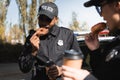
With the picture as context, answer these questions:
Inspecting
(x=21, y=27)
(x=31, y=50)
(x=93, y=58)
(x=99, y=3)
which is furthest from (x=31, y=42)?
(x=21, y=27)

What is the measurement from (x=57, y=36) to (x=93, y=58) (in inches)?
82.5

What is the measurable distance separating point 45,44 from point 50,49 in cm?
7

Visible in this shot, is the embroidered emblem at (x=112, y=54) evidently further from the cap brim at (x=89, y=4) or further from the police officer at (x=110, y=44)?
the cap brim at (x=89, y=4)

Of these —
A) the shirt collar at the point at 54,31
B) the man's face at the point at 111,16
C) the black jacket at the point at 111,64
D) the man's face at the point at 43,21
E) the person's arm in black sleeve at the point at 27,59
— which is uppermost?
the man's face at the point at 111,16

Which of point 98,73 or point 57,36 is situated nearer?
point 98,73

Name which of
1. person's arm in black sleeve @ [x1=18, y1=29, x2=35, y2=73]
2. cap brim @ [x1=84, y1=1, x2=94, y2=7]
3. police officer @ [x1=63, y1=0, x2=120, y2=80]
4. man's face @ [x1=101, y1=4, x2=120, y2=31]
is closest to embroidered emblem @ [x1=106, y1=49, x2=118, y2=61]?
police officer @ [x1=63, y1=0, x2=120, y2=80]

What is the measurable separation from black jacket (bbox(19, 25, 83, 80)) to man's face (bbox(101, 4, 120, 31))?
2159mm

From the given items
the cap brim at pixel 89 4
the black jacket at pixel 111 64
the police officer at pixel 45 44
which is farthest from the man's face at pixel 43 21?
the black jacket at pixel 111 64

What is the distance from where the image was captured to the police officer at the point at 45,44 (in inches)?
174

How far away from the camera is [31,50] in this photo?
182 inches

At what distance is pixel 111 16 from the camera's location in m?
2.25

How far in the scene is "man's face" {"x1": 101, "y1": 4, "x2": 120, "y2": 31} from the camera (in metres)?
2.23

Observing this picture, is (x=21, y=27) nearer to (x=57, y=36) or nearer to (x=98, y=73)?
(x=57, y=36)

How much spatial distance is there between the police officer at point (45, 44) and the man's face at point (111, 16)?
201 centimetres
